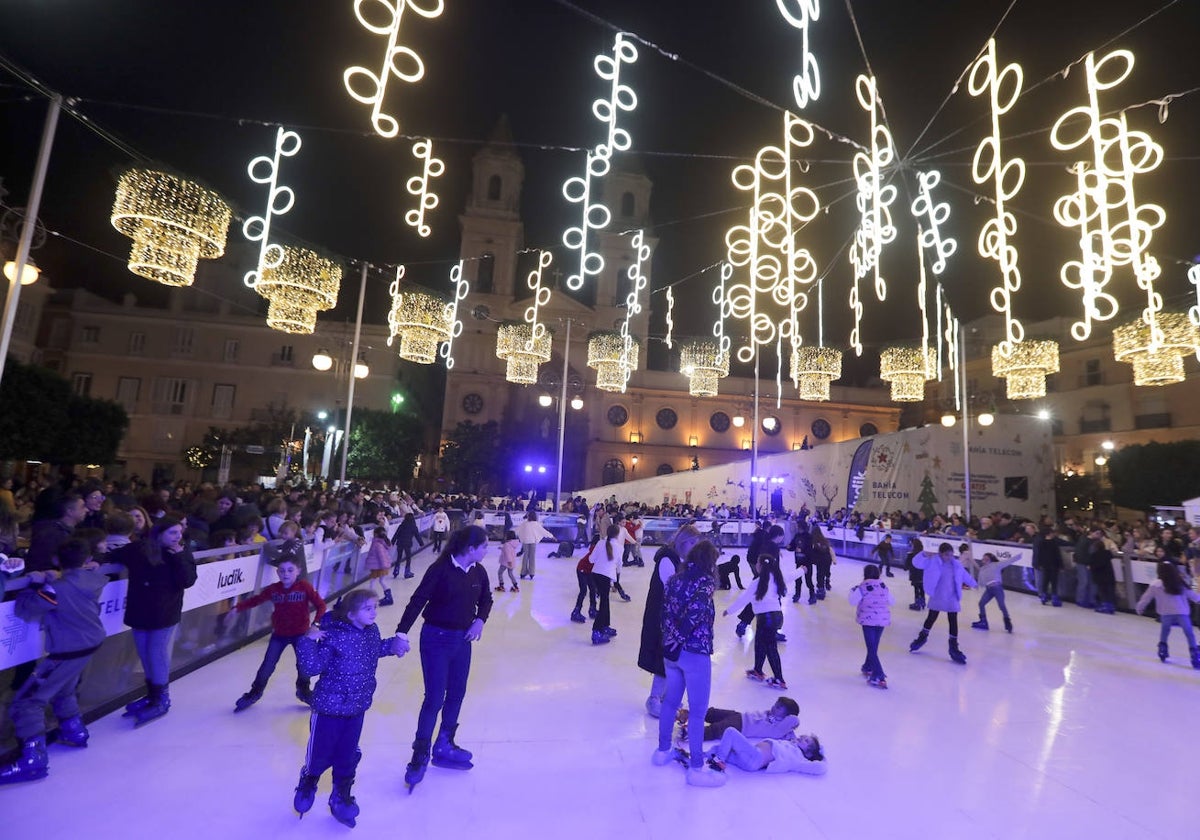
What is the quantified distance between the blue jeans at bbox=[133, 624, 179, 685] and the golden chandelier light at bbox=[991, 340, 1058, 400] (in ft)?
46.6

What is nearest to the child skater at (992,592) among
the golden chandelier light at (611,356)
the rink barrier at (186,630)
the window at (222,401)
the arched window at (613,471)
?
the rink barrier at (186,630)

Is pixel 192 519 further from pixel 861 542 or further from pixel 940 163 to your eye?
pixel 861 542

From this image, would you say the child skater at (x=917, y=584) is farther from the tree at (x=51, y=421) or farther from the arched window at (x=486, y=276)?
the arched window at (x=486, y=276)

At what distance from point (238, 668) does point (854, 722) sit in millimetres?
5221

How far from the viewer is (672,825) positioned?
125 inches

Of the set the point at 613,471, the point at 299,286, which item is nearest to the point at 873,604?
the point at 299,286

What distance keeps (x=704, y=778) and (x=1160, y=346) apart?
42.5 ft

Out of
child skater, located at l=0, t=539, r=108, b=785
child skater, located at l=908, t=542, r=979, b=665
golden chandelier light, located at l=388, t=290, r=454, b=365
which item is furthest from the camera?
golden chandelier light, located at l=388, t=290, r=454, b=365

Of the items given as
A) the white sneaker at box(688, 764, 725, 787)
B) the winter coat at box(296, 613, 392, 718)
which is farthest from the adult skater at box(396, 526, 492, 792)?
the white sneaker at box(688, 764, 725, 787)

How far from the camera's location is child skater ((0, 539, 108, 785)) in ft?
11.1

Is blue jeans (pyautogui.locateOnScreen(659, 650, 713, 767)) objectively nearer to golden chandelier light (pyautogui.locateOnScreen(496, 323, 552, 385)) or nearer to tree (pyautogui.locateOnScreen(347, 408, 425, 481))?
golden chandelier light (pyautogui.locateOnScreen(496, 323, 552, 385))

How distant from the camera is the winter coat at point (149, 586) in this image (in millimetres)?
4172

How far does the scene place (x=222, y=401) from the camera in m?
33.7

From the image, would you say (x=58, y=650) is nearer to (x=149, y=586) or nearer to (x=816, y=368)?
(x=149, y=586)
